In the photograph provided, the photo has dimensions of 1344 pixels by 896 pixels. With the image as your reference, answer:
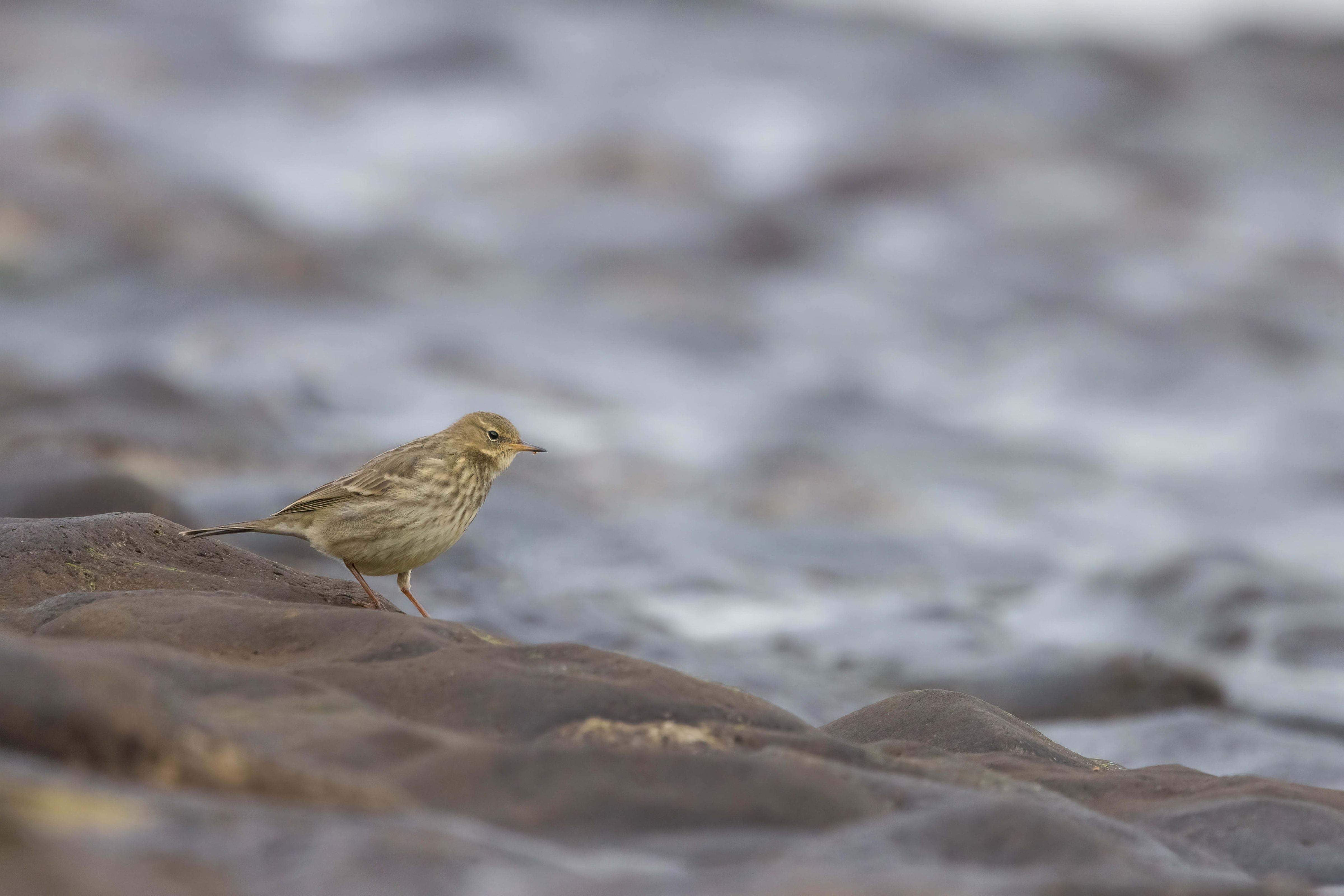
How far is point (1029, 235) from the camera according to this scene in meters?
31.6

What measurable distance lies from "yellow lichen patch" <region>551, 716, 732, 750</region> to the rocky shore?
0.01 meters

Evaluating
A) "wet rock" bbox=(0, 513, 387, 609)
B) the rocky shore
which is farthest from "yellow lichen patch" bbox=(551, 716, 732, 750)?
"wet rock" bbox=(0, 513, 387, 609)

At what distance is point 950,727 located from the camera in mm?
5945

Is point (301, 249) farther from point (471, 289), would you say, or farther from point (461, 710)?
point (461, 710)

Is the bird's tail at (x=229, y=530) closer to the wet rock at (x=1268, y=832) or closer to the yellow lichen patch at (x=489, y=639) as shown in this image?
the yellow lichen patch at (x=489, y=639)

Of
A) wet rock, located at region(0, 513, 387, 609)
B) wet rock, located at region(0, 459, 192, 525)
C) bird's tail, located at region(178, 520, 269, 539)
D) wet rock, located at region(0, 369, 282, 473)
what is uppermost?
wet rock, located at region(0, 369, 282, 473)

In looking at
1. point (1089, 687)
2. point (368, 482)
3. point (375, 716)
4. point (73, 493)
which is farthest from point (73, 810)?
point (1089, 687)

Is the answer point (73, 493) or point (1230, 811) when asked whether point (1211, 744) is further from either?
point (73, 493)

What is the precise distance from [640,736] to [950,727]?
Answer: 6.53ft

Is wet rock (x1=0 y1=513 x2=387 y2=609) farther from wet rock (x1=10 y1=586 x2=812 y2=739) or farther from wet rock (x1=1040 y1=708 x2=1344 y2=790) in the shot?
wet rock (x1=1040 y1=708 x2=1344 y2=790)

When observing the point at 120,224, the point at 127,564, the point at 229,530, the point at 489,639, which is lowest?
the point at 489,639

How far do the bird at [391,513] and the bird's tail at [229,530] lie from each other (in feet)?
0.04

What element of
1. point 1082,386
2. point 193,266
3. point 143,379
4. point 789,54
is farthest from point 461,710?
point 789,54

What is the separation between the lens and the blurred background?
47.5ft
